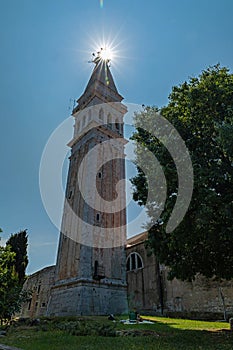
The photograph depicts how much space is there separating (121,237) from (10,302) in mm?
12976

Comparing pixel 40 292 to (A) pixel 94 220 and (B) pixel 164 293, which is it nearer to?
(A) pixel 94 220

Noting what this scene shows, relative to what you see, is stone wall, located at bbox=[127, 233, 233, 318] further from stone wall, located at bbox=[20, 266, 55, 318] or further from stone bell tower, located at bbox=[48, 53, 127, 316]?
stone wall, located at bbox=[20, 266, 55, 318]

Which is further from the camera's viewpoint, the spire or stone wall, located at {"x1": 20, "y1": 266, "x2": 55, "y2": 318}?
stone wall, located at {"x1": 20, "y1": 266, "x2": 55, "y2": 318}

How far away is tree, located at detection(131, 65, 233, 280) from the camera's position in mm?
9272

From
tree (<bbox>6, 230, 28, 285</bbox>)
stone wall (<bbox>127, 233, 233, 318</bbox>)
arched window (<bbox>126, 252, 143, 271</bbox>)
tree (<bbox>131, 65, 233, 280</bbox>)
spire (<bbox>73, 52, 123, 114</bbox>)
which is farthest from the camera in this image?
spire (<bbox>73, 52, 123, 114</bbox>)

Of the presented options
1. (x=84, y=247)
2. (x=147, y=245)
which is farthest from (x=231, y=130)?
(x=84, y=247)

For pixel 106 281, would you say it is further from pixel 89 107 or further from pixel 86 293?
pixel 89 107

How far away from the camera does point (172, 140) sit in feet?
36.8

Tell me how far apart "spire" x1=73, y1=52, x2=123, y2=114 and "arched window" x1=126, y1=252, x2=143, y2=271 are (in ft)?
59.3

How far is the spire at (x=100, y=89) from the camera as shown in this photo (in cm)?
3081

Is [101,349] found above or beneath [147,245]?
beneath

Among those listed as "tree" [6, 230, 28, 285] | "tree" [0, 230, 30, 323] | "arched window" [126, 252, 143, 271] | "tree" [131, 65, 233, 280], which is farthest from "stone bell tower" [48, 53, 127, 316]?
"tree" [131, 65, 233, 280]

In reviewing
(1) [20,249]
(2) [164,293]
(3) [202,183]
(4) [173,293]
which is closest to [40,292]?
(1) [20,249]

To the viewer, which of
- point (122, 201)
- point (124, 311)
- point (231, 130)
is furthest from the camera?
point (122, 201)
